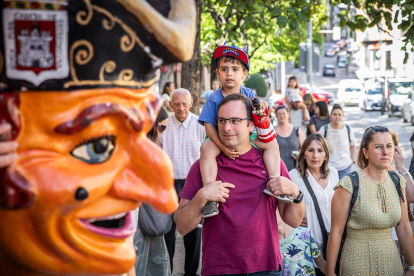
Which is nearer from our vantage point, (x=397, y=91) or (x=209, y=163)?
(x=209, y=163)

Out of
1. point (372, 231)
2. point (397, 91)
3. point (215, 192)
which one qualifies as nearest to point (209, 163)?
point (215, 192)

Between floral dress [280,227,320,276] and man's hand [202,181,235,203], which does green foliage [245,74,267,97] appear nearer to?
floral dress [280,227,320,276]

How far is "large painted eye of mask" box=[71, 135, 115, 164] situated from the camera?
144cm

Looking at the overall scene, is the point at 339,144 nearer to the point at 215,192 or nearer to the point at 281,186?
the point at 281,186

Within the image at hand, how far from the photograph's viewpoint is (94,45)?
142 centimetres

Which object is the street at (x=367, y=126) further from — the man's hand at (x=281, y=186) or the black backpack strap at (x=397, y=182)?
the man's hand at (x=281, y=186)

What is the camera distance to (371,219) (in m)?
4.06

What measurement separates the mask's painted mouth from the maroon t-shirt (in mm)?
1700

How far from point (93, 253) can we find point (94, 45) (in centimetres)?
61

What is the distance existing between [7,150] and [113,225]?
451mm

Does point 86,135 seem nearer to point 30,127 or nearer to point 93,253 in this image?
point 30,127

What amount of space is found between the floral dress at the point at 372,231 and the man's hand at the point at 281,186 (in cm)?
110

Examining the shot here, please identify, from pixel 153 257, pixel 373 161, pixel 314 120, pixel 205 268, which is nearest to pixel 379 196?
pixel 373 161

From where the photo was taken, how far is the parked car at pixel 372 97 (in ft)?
101
